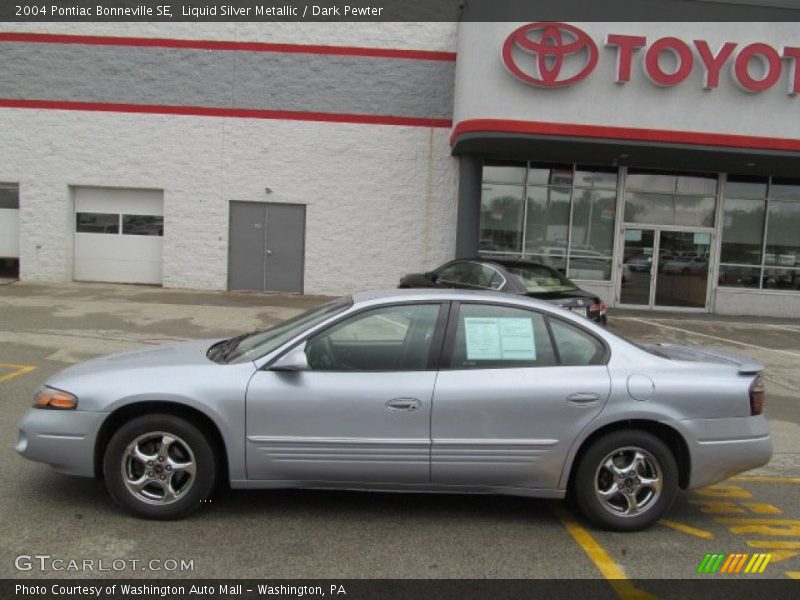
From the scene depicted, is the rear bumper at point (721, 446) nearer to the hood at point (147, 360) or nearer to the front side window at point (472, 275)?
the hood at point (147, 360)

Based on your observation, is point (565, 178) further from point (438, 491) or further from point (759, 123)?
point (438, 491)

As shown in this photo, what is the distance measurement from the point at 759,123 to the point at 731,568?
12.7 m

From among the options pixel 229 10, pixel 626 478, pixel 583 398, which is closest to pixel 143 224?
pixel 229 10

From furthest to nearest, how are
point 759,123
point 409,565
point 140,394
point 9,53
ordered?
point 9,53 < point 759,123 < point 140,394 < point 409,565

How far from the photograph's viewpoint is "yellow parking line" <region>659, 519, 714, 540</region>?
13.6ft

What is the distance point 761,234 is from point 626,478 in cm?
1551

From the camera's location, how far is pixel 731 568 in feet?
12.3

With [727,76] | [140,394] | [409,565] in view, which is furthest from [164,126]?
[409,565]

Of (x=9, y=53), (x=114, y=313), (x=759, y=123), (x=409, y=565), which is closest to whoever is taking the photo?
(x=409, y=565)

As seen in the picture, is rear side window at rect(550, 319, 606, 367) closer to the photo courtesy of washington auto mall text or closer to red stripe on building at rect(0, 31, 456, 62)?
the photo courtesy of washington auto mall text

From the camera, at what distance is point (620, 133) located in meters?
13.7

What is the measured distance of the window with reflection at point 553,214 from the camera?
1677cm

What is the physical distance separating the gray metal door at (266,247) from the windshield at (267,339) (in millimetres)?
12267

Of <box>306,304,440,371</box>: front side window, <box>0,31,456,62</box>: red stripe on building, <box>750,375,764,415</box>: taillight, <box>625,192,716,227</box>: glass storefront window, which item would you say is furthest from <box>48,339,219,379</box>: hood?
<box>625,192,716,227</box>: glass storefront window
